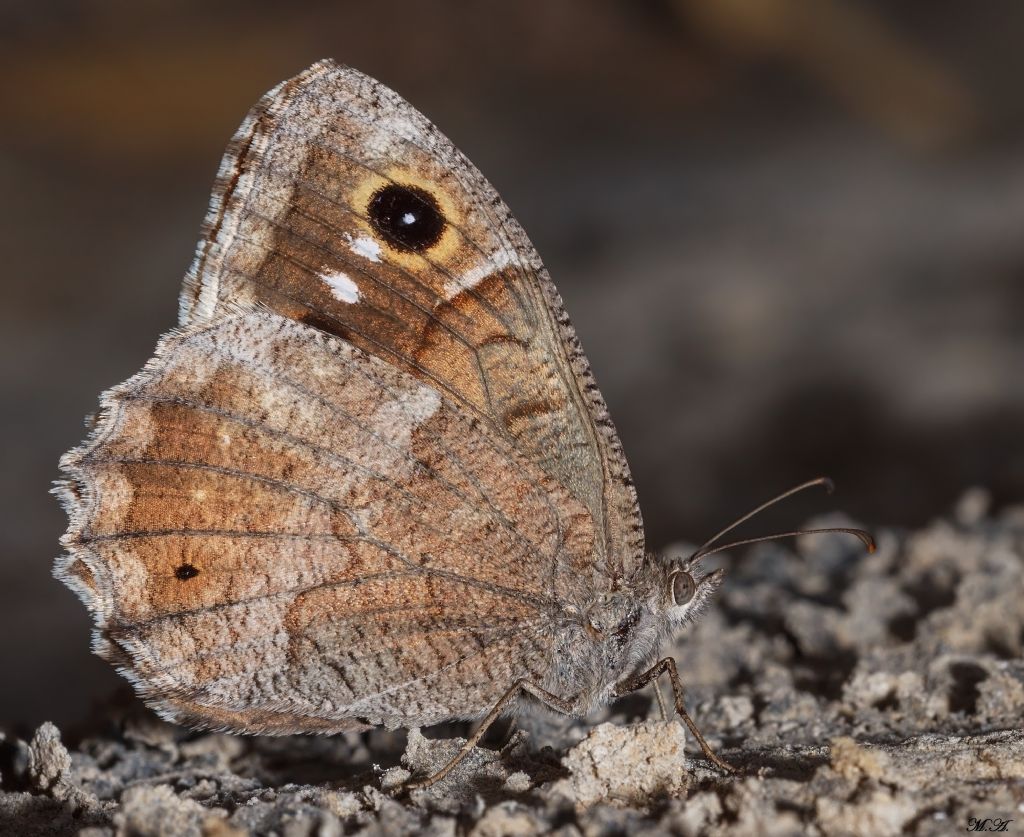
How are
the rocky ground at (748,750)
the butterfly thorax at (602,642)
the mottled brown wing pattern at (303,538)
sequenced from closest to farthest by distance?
the rocky ground at (748,750) → the mottled brown wing pattern at (303,538) → the butterfly thorax at (602,642)

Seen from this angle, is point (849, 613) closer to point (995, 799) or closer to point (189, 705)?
point (995, 799)

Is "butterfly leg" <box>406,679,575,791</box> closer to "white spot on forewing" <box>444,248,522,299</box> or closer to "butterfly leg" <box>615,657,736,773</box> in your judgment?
"butterfly leg" <box>615,657,736,773</box>

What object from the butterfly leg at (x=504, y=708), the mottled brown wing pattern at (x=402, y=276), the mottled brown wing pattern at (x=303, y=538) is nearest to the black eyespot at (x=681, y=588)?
the mottled brown wing pattern at (x=402, y=276)

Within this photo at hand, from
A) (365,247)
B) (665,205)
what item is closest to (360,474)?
(365,247)

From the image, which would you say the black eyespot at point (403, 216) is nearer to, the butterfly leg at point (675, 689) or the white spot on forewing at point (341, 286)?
the white spot on forewing at point (341, 286)

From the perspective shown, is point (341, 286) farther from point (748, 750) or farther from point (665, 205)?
point (665, 205)
